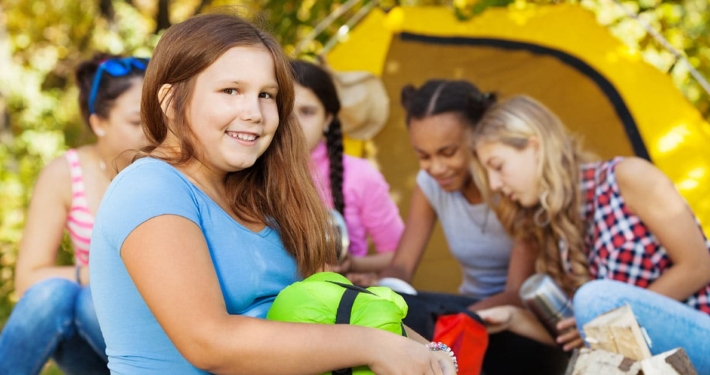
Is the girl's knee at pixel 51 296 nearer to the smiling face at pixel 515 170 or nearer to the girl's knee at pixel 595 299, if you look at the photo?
the smiling face at pixel 515 170

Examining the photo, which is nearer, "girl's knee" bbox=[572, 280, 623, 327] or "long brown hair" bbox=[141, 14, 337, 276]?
"long brown hair" bbox=[141, 14, 337, 276]

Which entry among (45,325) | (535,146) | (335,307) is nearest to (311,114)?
(535,146)

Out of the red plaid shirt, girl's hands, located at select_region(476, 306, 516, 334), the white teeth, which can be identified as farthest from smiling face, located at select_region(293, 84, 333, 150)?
the white teeth

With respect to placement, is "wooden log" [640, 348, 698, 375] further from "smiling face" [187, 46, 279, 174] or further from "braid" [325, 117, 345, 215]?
"braid" [325, 117, 345, 215]

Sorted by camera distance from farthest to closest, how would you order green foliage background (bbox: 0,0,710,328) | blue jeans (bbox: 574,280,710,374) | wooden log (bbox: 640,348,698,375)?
green foliage background (bbox: 0,0,710,328), blue jeans (bbox: 574,280,710,374), wooden log (bbox: 640,348,698,375)

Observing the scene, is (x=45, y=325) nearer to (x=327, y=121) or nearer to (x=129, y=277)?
(x=129, y=277)

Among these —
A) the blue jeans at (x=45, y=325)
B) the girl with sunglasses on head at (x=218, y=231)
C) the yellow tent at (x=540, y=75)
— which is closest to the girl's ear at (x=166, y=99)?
the girl with sunglasses on head at (x=218, y=231)

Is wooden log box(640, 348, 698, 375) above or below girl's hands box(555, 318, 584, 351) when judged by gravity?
above

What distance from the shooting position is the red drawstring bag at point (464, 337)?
198 cm

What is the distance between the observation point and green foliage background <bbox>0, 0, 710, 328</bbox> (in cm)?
332

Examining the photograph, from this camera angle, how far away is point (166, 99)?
1.42 meters

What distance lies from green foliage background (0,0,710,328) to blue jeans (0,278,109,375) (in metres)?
0.79

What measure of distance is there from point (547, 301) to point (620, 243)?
0.84ft

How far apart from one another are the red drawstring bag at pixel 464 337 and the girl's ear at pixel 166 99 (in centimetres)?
95
